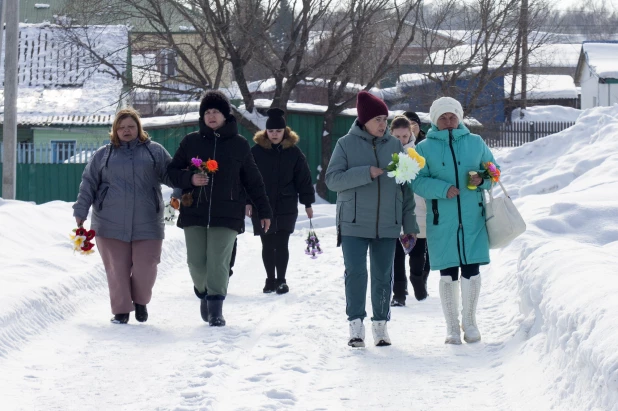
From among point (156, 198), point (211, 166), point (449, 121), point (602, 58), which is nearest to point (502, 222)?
point (449, 121)

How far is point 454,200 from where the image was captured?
7457 mm

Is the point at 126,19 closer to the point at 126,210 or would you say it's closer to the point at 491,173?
the point at 126,210

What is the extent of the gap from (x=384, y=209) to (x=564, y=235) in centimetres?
443

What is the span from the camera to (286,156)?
10.8 m

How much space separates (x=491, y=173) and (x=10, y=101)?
12399 millimetres

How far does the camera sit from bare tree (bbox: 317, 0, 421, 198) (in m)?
24.2

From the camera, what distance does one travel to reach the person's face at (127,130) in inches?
332

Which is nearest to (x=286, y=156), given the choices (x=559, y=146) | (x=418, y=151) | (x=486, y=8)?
(x=418, y=151)

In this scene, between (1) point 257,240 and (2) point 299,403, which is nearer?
(2) point 299,403

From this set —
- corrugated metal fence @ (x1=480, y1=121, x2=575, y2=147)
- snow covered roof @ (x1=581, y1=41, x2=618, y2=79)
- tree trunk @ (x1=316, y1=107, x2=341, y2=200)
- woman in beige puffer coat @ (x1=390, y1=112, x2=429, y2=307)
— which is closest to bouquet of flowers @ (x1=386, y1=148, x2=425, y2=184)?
woman in beige puffer coat @ (x1=390, y1=112, x2=429, y2=307)

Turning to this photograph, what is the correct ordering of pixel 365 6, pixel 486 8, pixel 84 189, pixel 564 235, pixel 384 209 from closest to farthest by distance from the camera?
pixel 384 209, pixel 84 189, pixel 564 235, pixel 365 6, pixel 486 8

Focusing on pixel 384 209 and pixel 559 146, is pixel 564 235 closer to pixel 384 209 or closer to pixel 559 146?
pixel 384 209

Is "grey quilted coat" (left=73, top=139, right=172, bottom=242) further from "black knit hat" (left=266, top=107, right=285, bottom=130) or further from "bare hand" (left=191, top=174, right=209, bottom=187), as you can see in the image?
"black knit hat" (left=266, top=107, right=285, bottom=130)

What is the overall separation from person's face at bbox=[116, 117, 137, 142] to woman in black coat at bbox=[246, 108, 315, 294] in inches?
91.6
